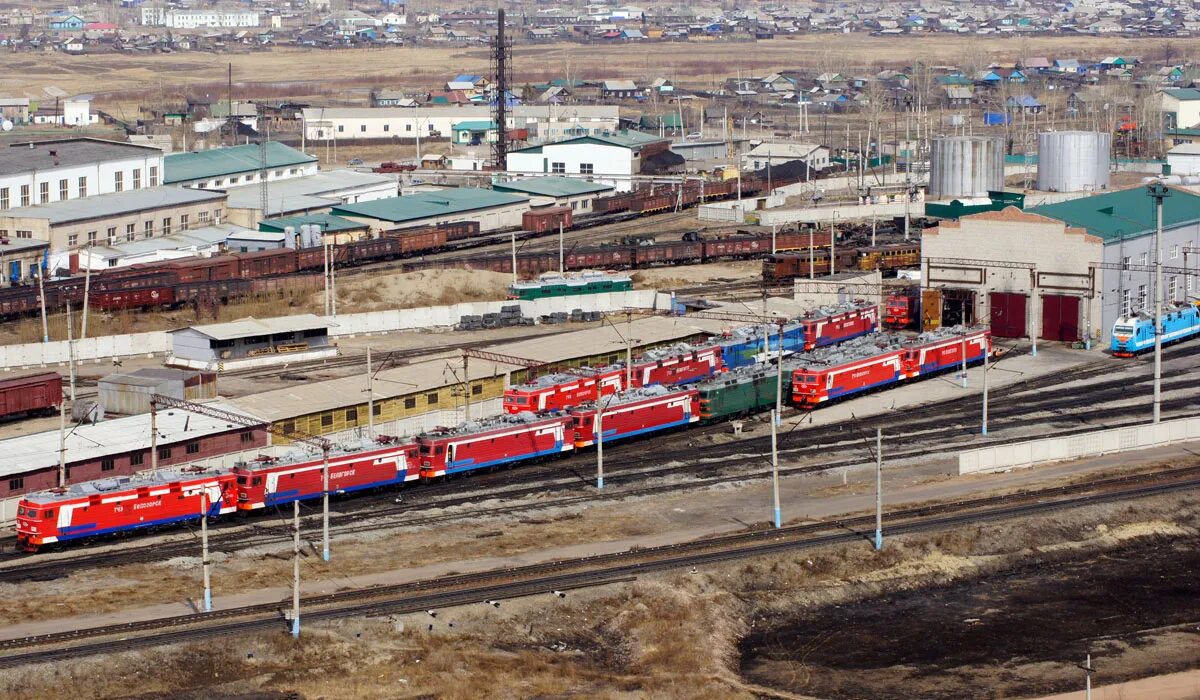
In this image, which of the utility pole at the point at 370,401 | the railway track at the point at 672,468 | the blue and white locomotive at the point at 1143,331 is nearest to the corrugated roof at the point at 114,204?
the utility pole at the point at 370,401

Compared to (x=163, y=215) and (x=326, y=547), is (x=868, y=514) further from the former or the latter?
(x=163, y=215)

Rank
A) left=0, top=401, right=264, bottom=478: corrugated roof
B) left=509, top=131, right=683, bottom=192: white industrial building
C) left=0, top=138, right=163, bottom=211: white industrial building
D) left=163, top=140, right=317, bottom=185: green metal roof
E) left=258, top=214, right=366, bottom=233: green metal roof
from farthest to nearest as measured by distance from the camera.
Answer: left=509, top=131, right=683, bottom=192: white industrial building < left=163, top=140, right=317, bottom=185: green metal roof < left=258, top=214, right=366, bottom=233: green metal roof < left=0, top=138, right=163, bottom=211: white industrial building < left=0, top=401, right=264, bottom=478: corrugated roof

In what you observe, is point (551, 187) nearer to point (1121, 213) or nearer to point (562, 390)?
point (1121, 213)

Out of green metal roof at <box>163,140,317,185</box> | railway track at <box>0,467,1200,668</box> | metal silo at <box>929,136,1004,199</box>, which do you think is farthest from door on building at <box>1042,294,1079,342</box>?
green metal roof at <box>163,140,317,185</box>

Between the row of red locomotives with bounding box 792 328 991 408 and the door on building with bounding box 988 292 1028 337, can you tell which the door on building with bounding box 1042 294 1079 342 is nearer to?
the door on building with bounding box 988 292 1028 337

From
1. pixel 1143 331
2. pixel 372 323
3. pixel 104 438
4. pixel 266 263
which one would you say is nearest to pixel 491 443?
pixel 104 438

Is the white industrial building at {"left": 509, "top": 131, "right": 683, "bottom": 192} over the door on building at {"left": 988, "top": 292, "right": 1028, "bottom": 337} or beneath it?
over

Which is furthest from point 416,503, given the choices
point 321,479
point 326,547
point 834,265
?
point 834,265
